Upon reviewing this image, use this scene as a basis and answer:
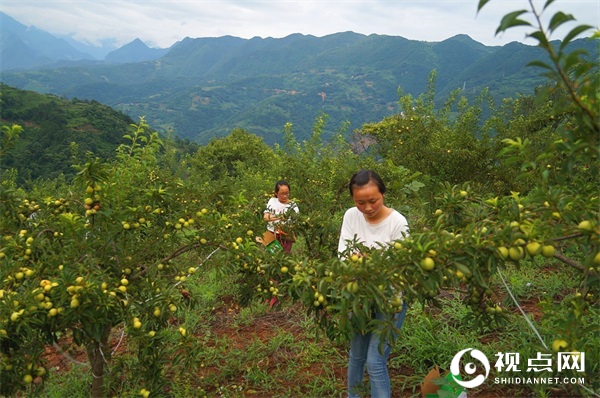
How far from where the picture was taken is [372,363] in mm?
2332

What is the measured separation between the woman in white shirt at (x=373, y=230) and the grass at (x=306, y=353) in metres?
0.67

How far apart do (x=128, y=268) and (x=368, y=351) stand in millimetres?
1549

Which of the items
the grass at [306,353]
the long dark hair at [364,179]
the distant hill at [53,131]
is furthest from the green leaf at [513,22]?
the distant hill at [53,131]

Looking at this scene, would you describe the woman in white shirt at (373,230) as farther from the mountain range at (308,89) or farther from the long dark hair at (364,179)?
the mountain range at (308,89)

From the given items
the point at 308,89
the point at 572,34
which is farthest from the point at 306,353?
the point at 308,89

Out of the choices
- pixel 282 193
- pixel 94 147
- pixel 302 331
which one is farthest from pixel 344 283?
pixel 94 147

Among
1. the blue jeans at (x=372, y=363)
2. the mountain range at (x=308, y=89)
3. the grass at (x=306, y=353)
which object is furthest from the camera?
the mountain range at (x=308, y=89)

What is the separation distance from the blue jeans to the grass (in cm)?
63

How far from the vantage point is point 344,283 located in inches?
63.6

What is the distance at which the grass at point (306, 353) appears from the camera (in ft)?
10.7

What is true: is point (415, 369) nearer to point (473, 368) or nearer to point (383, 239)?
point (473, 368)

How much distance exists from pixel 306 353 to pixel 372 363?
1567 mm

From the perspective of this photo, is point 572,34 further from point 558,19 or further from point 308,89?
point 308,89

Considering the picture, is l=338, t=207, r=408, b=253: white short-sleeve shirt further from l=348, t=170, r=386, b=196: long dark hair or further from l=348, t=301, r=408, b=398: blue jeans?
l=348, t=301, r=408, b=398: blue jeans
